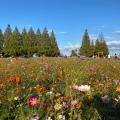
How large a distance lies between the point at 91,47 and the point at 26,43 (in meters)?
19.4

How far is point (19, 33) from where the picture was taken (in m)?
57.9

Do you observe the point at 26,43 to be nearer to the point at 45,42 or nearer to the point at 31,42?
the point at 31,42

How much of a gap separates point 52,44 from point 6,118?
59.8 meters

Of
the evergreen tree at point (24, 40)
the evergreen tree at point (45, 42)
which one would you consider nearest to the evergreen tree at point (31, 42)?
the evergreen tree at point (24, 40)

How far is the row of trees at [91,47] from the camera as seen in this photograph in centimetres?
6681

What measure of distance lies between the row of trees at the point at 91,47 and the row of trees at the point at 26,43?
26.8 feet

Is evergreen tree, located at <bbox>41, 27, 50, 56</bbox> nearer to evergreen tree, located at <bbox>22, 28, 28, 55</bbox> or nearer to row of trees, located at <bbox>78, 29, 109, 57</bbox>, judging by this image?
evergreen tree, located at <bbox>22, 28, 28, 55</bbox>

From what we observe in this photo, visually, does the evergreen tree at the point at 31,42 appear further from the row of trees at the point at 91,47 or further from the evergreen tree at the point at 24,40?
the row of trees at the point at 91,47

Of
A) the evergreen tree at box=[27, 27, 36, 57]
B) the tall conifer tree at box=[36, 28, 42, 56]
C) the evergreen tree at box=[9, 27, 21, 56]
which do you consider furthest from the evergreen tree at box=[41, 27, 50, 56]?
the evergreen tree at box=[9, 27, 21, 56]

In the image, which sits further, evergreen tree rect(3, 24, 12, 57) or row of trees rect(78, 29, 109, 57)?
row of trees rect(78, 29, 109, 57)

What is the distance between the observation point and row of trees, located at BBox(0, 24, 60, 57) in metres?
56.7

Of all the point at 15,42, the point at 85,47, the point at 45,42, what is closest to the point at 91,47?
the point at 85,47

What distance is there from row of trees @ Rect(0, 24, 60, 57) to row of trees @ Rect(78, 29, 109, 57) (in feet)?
26.8

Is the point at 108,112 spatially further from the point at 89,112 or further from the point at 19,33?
the point at 19,33
